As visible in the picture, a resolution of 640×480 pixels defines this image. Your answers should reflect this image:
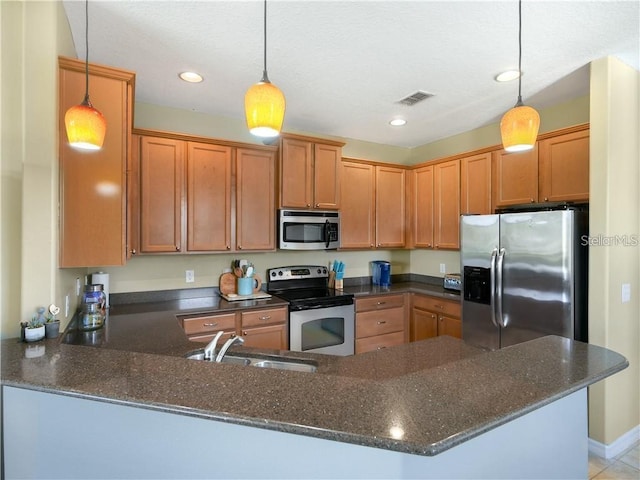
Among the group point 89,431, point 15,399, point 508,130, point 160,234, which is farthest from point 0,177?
point 508,130

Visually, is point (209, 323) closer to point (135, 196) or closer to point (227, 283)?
point (227, 283)

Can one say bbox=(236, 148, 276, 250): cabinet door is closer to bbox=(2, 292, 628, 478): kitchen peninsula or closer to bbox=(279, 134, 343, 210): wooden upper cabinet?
bbox=(279, 134, 343, 210): wooden upper cabinet

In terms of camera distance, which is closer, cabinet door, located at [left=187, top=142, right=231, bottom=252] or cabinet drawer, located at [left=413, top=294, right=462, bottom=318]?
cabinet door, located at [left=187, top=142, right=231, bottom=252]

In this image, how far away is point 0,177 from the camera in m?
1.43

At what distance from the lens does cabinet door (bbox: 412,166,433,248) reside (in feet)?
13.1

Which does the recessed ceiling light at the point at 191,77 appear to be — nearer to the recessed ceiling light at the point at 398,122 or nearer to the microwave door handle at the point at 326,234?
the microwave door handle at the point at 326,234

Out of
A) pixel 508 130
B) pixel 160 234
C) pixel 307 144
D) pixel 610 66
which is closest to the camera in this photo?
pixel 508 130

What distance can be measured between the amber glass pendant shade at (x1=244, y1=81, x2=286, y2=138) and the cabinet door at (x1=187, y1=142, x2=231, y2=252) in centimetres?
189

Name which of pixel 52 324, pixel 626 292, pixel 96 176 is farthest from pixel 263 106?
pixel 626 292

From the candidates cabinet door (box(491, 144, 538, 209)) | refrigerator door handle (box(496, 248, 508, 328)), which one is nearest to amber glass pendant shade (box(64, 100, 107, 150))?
refrigerator door handle (box(496, 248, 508, 328))

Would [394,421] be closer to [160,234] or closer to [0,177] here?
[0,177]

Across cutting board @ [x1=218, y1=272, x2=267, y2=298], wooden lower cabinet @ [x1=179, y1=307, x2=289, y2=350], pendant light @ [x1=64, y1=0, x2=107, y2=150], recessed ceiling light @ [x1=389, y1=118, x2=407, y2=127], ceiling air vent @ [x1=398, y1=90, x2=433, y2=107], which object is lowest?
wooden lower cabinet @ [x1=179, y1=307, x2=289, y2=350]

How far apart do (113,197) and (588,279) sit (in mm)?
3208

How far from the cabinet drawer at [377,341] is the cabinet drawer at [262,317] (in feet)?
3.12
